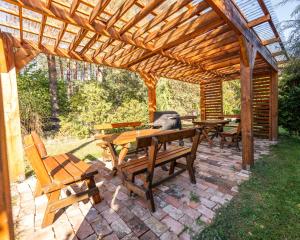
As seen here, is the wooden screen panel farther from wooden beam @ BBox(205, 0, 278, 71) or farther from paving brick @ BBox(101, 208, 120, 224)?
paving brick @ BBox(101, 208, 120, 224)

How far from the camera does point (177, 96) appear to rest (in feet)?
43.0

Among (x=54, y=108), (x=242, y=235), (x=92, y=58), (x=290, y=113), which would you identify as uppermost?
(x=92, y=58)

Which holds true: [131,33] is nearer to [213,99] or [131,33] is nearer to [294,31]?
[213,99]

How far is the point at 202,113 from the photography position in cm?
891

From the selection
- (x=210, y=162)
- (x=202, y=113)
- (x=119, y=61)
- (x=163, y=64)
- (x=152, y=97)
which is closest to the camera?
(x=210, y=162)

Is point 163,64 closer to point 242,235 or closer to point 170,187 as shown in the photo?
point 170,187

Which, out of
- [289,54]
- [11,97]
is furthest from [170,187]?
[289,54]

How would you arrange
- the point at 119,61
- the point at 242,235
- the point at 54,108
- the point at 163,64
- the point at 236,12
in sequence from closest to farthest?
the point at 242,235 → the point at 236,12 → the point at 119,61 → the point at 163,64 → the point at 54,108

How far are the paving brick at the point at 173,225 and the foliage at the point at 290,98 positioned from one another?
609 centimetres

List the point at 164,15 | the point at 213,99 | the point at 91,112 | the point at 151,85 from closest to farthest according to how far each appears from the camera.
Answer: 1. the point at 164,15
2. the point at 151,85
3. the point at 91,112
4. the point at 213,99

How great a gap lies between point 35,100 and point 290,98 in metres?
9.64

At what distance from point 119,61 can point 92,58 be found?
0.94m

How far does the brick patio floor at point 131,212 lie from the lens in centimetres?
177

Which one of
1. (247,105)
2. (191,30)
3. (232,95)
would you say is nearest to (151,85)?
(191,30)
